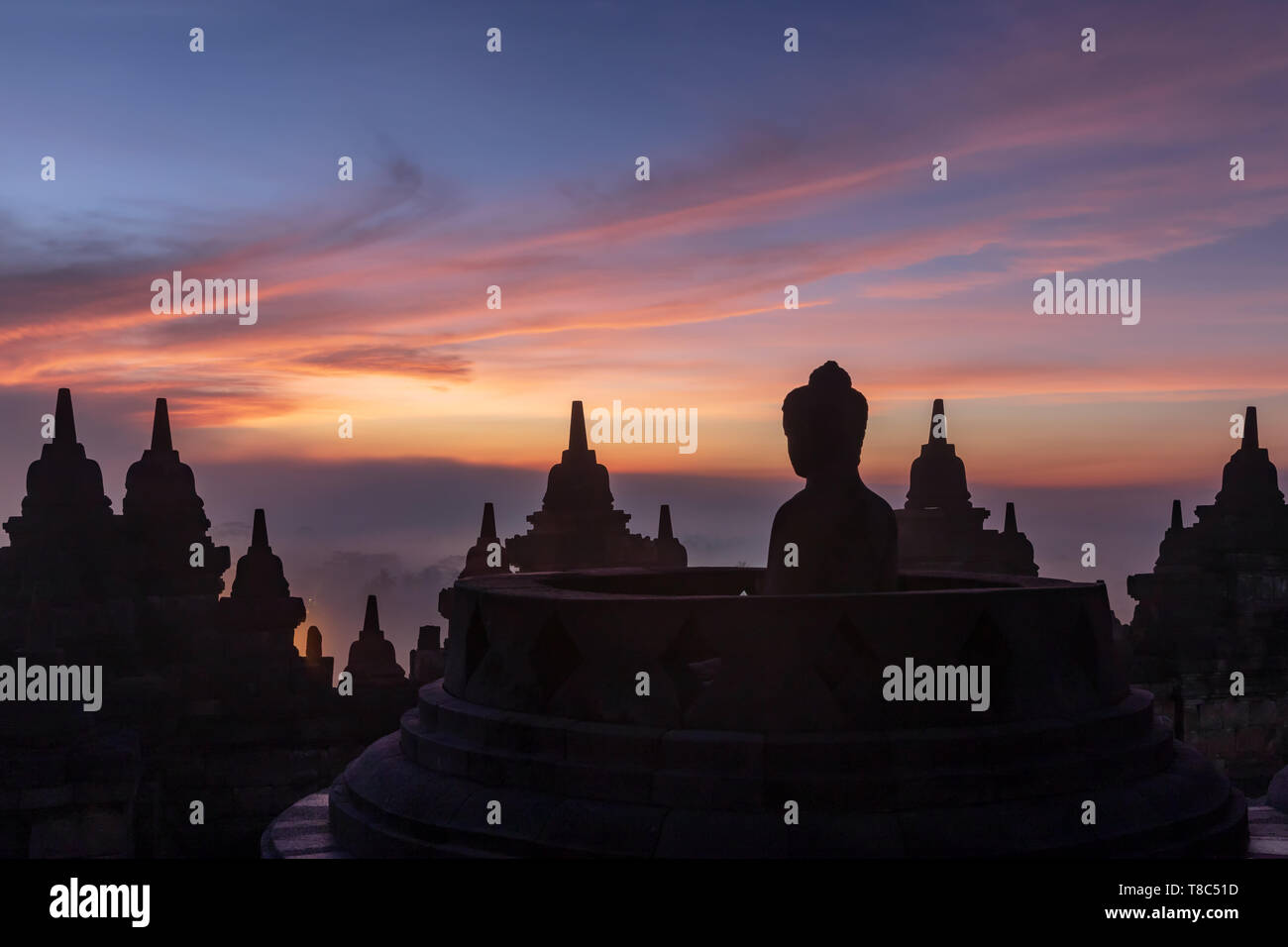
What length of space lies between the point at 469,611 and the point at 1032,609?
383cm

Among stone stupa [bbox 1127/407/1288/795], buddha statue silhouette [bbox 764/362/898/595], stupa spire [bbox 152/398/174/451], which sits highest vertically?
stupa spire [bbox 152/398/174/451]

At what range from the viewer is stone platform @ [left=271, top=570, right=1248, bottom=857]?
20.4ft

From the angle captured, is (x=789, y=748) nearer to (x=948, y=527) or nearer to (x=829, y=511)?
(x=829, y=511)

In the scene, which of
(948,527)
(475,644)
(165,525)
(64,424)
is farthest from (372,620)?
(475,644)

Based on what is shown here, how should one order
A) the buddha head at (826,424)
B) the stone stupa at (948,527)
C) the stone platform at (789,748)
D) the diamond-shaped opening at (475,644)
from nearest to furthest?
1. the stone platform at (789,748)
2. the diamond-shaped opening at (475,644)
3. the buddha head at (826,424)
4. the stone stupa at (948,527)

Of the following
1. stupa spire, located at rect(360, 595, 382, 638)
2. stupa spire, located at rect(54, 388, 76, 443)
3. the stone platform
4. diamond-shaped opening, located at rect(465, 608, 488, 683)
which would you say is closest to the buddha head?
the stone platform

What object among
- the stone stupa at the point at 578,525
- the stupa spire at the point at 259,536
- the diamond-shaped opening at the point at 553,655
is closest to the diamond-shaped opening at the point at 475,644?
the diamond-shaped opening at the point at 553,655

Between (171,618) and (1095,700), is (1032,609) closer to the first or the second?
(1095,700)

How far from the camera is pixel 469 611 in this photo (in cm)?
809

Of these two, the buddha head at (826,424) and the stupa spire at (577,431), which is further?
the stupa spire at (577,431)

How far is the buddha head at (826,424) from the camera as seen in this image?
323 inches

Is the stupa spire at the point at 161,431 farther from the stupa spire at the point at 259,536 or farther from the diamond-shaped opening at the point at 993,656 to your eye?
the diamond-shaped opening at the point at 993,656

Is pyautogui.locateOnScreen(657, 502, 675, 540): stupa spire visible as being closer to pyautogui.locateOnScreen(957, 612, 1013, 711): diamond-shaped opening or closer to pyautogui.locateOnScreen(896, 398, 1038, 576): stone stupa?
pyautogui.locateOnScreen(896, 398, 1038, 576): stone stupa
